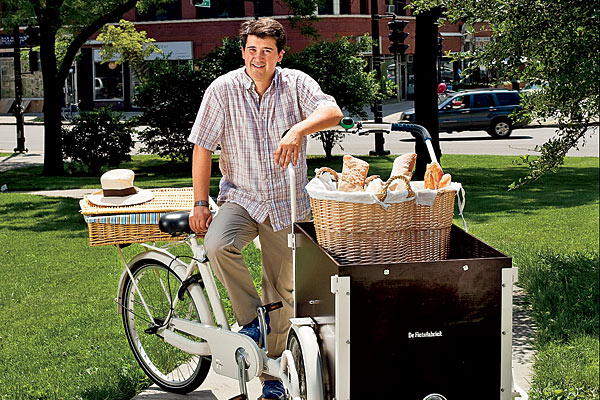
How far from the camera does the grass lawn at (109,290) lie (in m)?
5.38

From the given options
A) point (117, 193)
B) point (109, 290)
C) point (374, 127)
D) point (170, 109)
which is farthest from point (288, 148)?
point (170, 109)

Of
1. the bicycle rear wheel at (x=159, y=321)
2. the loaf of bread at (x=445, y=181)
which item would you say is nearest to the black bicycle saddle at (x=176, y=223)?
the bicycle rear wheel at (x=159, y=321)

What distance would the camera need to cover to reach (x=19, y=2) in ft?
59.3

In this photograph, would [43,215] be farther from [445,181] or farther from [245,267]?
[445,181]

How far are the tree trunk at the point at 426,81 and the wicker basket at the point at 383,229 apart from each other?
13.4 m

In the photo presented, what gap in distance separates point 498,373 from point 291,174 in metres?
1.27

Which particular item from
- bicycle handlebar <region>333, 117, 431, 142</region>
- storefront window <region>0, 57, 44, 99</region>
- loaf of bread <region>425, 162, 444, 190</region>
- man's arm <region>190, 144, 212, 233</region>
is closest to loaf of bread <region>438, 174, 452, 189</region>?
loaf of bread <region>425, 162, 444, 190</region>

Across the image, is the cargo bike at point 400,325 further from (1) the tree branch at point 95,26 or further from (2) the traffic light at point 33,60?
(2) the traffic light at point 33,60

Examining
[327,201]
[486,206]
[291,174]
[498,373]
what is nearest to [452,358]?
[498,373]

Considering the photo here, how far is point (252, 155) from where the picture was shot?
4.71 meters

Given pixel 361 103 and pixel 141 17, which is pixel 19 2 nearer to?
pixel 361 103

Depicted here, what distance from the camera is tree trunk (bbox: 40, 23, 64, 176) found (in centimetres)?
2062

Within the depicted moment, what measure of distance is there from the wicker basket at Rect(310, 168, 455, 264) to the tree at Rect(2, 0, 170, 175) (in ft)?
54.9

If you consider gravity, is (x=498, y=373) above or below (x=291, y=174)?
below
